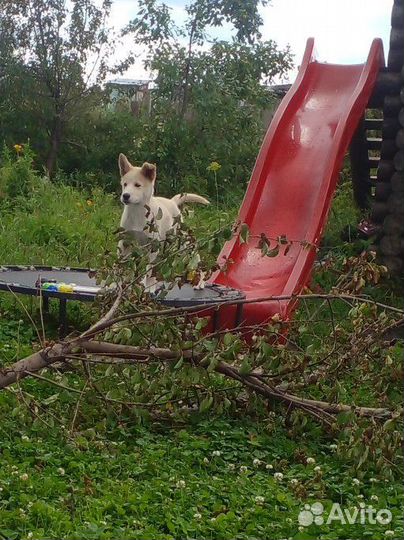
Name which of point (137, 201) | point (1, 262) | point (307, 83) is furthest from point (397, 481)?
point (307, 83)

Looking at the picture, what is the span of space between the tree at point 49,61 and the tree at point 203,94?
716mm

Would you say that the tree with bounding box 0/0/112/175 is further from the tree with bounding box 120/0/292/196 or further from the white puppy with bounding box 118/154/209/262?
the white puppy with bounding box 118/154/209/262

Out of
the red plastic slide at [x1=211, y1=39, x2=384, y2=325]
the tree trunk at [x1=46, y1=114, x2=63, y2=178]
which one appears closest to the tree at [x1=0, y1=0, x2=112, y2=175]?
the tree trunk at [x1=46, y1=114, x2=63, y2=178]

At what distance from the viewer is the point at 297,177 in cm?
895

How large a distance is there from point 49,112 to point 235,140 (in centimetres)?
243

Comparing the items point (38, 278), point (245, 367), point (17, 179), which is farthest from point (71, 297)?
point (17, 179)

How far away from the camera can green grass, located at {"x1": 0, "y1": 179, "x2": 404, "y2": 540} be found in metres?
3.66

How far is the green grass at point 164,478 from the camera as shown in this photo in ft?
12.0

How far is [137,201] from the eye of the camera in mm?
7480

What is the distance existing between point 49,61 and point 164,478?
376 inches

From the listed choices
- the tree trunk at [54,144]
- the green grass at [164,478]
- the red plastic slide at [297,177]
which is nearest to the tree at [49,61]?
the tree trunk at [54,144]

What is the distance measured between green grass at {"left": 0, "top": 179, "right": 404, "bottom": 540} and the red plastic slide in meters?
2.21

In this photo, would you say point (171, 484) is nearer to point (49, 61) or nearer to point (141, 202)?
point (141, 202)

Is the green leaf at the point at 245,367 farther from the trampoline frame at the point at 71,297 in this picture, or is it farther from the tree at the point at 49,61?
the tree at the point at 49,61
